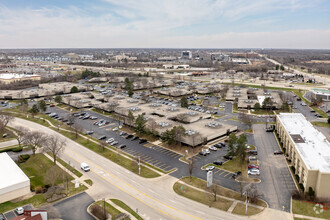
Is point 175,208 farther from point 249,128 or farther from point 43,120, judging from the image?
point 43,120

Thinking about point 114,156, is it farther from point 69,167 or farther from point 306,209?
point 306,209

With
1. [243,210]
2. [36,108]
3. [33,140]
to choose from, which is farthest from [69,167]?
[36,108]

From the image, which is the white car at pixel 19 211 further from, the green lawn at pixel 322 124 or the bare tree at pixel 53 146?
the green lawn at pixel 322 124

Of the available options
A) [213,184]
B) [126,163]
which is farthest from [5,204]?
[213,184]

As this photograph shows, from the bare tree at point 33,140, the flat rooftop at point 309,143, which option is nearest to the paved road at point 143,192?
the bare tree at point 33,140

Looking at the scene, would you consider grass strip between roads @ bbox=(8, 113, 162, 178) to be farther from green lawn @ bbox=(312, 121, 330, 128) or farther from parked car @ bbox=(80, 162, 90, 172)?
green lawn @ bbox=(312, 121, 330, 128)

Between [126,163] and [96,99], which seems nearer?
[126,163]
